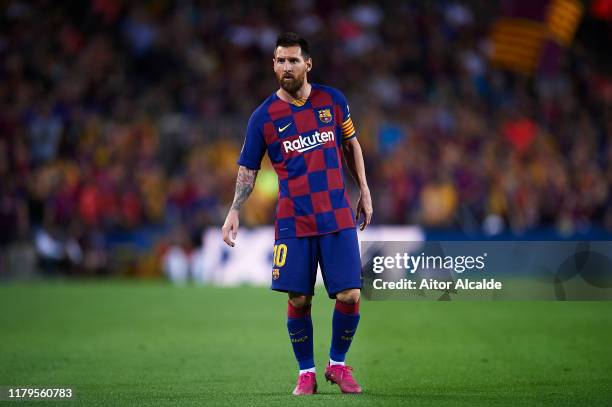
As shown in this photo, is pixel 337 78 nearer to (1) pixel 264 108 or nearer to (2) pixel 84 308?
(2) pixel 84 308

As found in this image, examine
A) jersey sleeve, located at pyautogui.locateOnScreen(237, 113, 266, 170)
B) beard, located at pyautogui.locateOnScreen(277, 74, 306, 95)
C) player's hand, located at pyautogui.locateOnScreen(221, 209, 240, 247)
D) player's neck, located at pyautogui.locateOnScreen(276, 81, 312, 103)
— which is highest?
beard, located at pyautogui.locateOnScreen(277, 74, 306, 95)

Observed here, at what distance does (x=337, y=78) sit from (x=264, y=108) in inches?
716

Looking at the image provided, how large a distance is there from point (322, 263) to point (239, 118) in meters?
17.1

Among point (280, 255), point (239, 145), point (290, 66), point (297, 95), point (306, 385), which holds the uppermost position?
point (290, 66)

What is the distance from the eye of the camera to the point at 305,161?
7738 millimetres

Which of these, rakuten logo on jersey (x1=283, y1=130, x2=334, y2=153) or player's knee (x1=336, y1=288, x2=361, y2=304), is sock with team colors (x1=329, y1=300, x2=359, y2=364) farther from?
rakuten logo on jersey (x1=283, y1=130, x2=334, y2=153)

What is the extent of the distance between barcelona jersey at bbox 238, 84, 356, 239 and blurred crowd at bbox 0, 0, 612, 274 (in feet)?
47.3

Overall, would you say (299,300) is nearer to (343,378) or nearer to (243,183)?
(343,378)

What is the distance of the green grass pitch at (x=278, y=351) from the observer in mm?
7777

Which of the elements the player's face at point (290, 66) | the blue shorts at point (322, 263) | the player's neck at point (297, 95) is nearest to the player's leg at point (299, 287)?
the blue shorts at point (322, 263)

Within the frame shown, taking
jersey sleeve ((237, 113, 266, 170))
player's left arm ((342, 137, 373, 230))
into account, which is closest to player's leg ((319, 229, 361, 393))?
player's left arm ((342, 137, 373, 230))

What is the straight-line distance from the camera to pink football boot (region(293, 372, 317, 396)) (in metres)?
7.77

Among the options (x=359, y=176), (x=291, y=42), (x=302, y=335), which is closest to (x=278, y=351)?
(x=302, y=335)

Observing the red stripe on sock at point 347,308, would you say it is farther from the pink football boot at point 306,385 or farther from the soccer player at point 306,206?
the pink football boot at point 306,385
